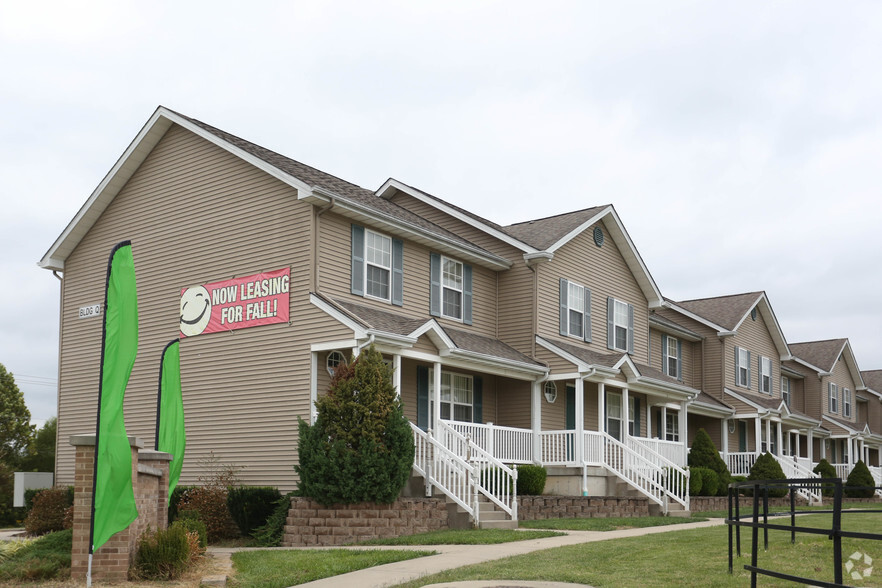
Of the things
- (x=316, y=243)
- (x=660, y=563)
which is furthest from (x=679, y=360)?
(x=660, y=563)

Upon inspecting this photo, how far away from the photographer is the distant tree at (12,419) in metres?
35.4

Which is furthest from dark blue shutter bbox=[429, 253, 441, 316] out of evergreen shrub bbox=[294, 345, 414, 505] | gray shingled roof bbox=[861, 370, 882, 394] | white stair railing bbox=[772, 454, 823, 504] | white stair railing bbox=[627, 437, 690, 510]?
gray shingled roof bbox=[861, 370, 882, 394]

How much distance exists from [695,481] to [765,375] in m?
16.4

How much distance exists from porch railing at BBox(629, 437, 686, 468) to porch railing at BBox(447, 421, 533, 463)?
446 centimetres

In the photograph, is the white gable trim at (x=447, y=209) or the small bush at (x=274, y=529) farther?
the white gable trim at (x=447, y=209)

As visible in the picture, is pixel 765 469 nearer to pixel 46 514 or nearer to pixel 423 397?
pixel 423 397

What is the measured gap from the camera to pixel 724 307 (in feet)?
131

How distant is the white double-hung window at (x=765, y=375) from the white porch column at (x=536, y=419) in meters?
20.3

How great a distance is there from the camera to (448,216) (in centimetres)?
2650

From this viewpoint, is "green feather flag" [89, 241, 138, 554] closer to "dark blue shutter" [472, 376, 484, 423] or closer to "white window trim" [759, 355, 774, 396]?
"dark blue shutter" [472, 376, 484, 423]

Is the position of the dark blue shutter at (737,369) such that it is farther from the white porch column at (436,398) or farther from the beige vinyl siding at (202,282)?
the beige vinyl siding at (202,282)

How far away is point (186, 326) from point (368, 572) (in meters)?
11.4

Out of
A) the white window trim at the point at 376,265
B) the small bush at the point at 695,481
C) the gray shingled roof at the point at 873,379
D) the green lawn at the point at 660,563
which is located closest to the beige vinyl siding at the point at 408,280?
the white window trim at the point at 376,265

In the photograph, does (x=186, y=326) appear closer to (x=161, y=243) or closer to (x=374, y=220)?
(x=161, y=243)
